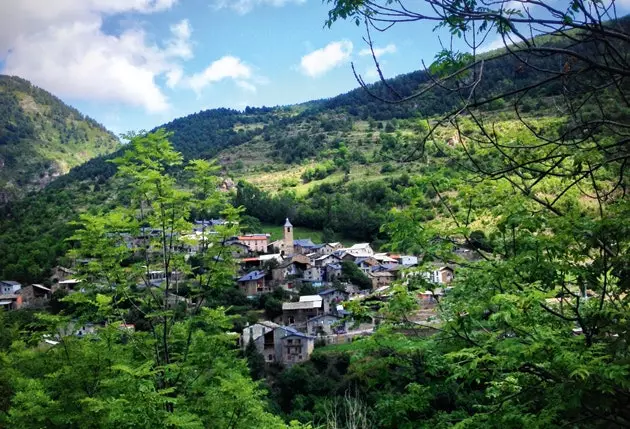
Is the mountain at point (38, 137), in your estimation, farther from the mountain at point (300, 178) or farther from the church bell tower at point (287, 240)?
the church bell tower at point (287, 240)

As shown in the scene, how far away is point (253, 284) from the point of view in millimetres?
36469

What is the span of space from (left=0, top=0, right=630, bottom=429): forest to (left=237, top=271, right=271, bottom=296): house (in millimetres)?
25516

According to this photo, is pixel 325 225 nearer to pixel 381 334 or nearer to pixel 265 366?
pixel 265 366

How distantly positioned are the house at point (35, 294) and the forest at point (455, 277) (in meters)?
29.8

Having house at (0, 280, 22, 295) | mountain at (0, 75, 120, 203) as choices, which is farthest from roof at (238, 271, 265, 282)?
mountain at (0, 75, 120, 203)

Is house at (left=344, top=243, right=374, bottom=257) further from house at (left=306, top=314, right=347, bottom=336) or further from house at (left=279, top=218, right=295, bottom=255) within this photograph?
house at (left=306, top=314, right=347, bottom=336)

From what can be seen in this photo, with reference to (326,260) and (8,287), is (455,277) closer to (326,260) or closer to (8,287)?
(326,260)

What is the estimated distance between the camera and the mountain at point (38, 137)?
118 meters

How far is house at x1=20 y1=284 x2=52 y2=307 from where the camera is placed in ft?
121

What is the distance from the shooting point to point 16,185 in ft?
363

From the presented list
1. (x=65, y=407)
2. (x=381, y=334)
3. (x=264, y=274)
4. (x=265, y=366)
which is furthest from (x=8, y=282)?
(x=381, y=334)

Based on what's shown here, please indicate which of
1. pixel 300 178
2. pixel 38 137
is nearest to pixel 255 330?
pixel 300 178

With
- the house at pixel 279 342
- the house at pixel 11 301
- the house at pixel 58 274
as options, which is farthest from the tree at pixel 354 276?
the house at pixel 11 301

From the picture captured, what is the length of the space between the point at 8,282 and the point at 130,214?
39.3 meters
